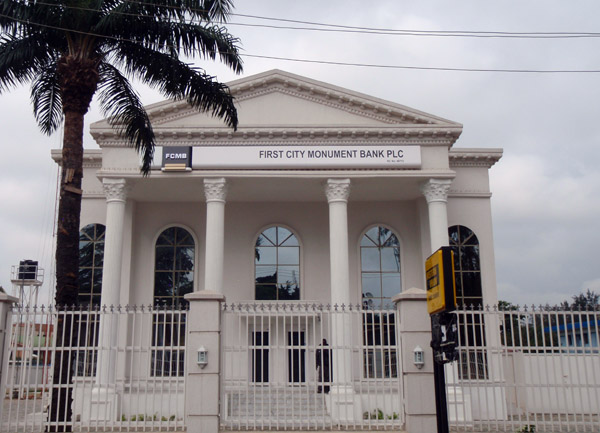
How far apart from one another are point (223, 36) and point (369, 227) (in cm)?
1261

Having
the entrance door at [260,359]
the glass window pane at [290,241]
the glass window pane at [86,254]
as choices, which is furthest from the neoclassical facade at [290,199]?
the entrance door at [260,359]

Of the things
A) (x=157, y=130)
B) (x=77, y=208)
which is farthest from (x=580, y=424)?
(x=157, y=130)

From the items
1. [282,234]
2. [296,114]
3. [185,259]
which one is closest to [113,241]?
[185,259]

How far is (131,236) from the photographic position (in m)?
23.8

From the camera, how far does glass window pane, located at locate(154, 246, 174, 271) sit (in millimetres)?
24375

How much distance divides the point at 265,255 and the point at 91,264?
6.56m

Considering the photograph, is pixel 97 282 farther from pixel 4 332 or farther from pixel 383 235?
pixel 4 332

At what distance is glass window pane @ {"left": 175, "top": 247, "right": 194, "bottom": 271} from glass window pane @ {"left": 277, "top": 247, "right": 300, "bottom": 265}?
11.0 feet

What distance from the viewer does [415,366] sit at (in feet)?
36.0

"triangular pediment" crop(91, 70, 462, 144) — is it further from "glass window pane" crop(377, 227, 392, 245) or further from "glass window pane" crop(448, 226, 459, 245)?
"glass window pane" crop(377, 227, 392, 245)

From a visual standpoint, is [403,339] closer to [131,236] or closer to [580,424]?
[580,424]

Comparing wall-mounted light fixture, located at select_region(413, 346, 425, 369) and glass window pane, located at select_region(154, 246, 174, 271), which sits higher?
glass window pane, located at select_region(154, 246, 174, 271)

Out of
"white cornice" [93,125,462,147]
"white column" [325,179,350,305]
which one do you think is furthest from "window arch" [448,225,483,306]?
"white column" [325,179,350,305]

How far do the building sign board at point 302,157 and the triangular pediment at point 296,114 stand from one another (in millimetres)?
543
